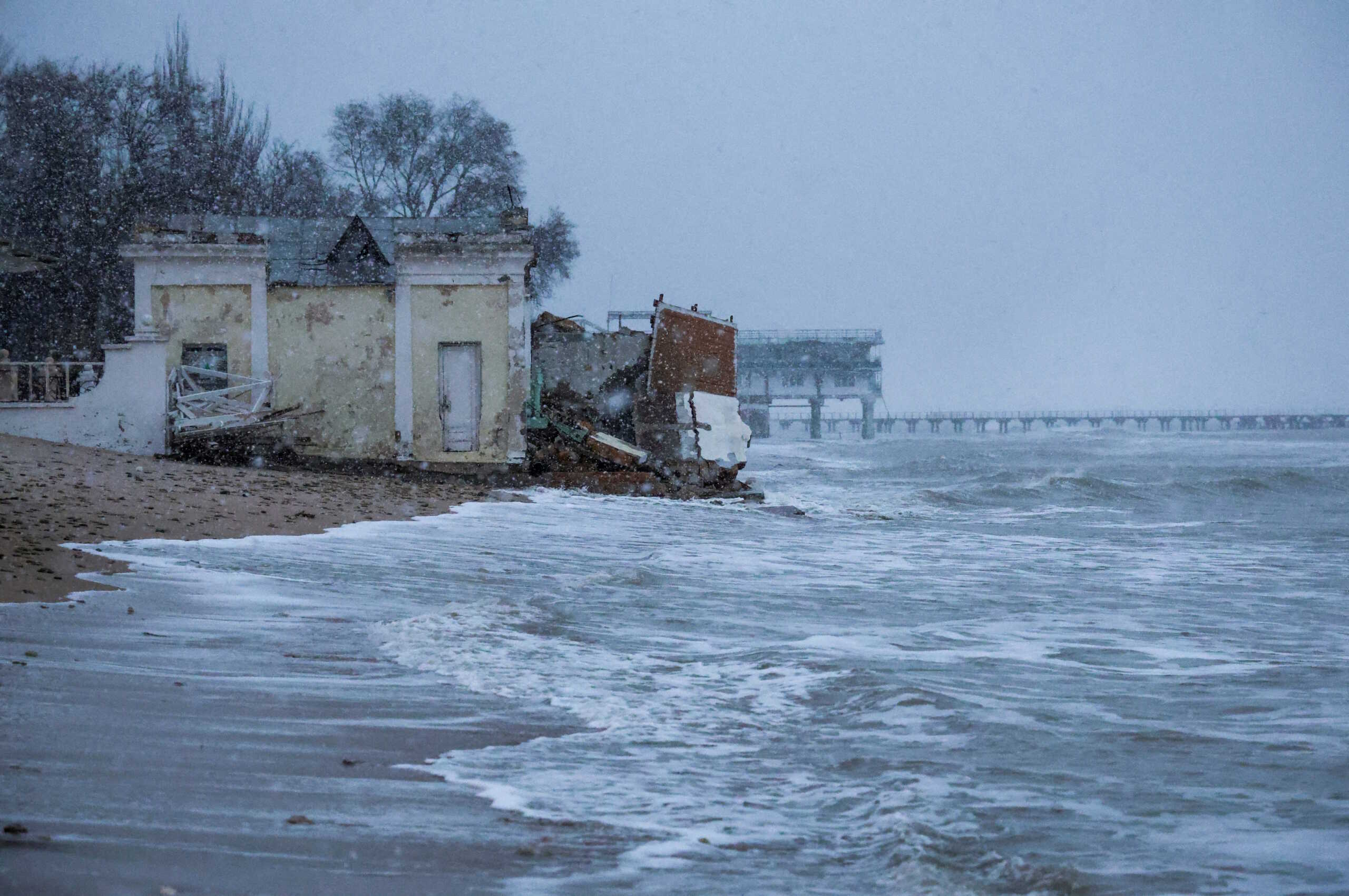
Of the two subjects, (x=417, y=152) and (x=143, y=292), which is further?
(x=417, y=152)

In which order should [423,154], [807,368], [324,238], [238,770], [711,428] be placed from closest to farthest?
[238,770], [324,238], [711,428], [423,154], [807,368]

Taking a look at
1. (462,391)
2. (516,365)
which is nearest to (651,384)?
(516,365)

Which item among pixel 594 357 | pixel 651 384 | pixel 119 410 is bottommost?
pixel 119 410

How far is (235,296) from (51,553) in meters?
14.4

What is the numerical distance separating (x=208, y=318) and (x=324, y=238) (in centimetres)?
269

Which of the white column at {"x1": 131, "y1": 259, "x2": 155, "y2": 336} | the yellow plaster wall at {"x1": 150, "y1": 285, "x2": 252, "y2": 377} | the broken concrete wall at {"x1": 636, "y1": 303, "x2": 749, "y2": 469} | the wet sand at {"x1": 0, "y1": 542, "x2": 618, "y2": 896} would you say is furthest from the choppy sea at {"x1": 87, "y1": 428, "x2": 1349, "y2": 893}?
the white column at {"x1": 131, "y1": 259, "x2": 155, "y2": 336}

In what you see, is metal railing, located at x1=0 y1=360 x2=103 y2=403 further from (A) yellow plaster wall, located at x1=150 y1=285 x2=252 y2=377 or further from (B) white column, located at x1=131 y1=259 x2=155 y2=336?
(A) yellow plaster wall, located at x1=150 y1=285 x2=252 y2=377

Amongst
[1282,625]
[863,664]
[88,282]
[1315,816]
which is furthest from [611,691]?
[88,282]

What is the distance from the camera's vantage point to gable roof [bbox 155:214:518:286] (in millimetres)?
20938

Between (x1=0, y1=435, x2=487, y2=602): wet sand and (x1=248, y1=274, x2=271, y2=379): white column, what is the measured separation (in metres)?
2.72

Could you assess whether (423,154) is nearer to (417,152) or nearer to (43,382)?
(417,152)

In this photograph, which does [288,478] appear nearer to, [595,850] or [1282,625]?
[1282,625]

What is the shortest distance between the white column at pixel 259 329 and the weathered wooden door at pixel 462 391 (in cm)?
326

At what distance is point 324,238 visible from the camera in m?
21.8
